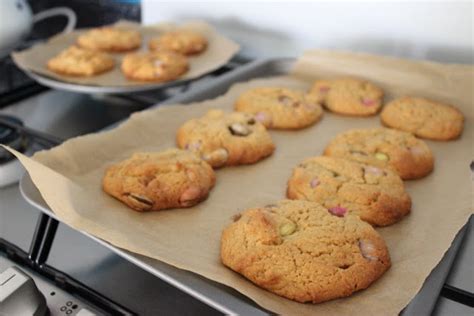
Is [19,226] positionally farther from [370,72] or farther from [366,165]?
[370,72]

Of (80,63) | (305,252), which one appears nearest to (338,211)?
(305,252)

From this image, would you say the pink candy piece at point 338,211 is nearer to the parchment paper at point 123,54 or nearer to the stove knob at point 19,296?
the stove knob at point 19,296

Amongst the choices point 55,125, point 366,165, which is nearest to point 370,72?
point 366,165

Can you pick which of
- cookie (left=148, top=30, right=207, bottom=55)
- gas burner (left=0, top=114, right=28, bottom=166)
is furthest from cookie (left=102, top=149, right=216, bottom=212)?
cookie (left=148, top=30, right=207, bottom=55)

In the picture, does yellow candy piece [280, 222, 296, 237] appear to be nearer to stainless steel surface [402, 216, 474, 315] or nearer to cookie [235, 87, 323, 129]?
stainless steel surface [402, 216, 474, 315]

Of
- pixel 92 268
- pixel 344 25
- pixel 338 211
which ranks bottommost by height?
pixel 92 268

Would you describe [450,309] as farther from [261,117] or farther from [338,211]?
[261,117]
